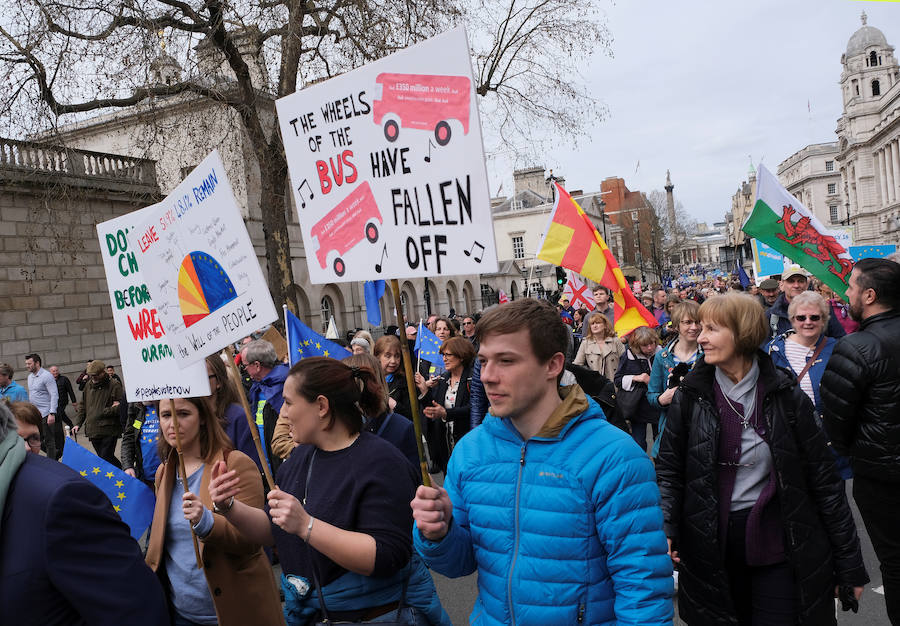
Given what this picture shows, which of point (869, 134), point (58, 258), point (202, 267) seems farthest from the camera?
point (869, 134)

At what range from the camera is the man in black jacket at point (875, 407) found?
353 cm

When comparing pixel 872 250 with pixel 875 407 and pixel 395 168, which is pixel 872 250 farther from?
pixel 395 168

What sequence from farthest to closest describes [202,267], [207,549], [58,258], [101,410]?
[58,258]
[101,410]
[202,267]
[207,549]

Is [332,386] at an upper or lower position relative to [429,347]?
upper

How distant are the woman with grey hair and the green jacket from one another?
8.22 meters

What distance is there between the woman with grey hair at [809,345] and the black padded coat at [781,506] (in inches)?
81.3

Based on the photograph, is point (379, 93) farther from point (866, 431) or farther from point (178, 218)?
point (866, 431)

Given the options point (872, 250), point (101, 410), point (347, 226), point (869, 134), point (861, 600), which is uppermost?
point (869, 134)

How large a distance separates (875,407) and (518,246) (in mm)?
67613

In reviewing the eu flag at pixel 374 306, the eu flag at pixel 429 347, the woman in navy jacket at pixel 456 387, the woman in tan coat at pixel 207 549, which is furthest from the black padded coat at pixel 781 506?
the eu flag at pixel 374 306

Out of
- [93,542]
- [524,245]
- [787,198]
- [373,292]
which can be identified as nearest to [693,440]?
[93,542]

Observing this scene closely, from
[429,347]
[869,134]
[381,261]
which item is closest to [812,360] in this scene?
[381,261]

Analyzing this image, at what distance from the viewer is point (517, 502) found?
2.20 m

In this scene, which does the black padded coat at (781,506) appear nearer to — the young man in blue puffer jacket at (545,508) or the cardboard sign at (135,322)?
the young man in blue puffer jacket at (545,508)
